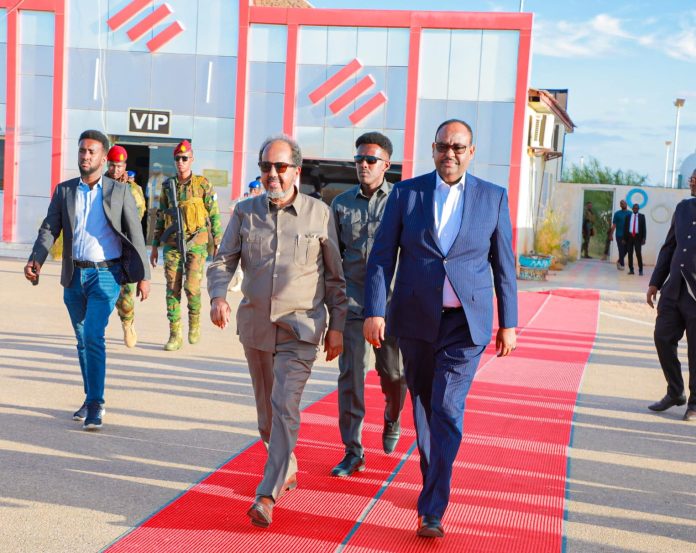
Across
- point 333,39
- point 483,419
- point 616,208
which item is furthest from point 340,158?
point 483,419

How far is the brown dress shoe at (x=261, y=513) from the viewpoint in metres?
Answer: 4.35

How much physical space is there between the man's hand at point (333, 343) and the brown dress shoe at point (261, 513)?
32.5 inches

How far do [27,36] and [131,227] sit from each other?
18892mm

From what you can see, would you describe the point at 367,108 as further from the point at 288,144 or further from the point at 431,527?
the point at 431,527

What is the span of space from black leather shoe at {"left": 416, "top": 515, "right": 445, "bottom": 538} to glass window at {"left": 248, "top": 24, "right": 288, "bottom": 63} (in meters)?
19.2

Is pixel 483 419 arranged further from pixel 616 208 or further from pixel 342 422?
pixel 616 208

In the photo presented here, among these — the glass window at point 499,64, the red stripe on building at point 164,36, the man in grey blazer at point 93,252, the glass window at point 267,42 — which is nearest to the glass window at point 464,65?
the glass window at point 499,64

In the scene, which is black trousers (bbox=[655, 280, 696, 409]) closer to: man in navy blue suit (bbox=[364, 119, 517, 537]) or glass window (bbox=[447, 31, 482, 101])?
man in navy blue suit (bbox=[364, 119, 517, 537])

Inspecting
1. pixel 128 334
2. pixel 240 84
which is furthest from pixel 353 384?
pixel 240 84

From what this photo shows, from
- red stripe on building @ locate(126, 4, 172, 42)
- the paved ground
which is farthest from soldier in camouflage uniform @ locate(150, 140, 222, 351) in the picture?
red stripe on building @ locate(126, 4, 172, 42)

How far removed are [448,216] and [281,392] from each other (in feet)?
4.02

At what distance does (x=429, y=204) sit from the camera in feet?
15.0

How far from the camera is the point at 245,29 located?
22.2m

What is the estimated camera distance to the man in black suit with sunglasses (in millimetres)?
5461
